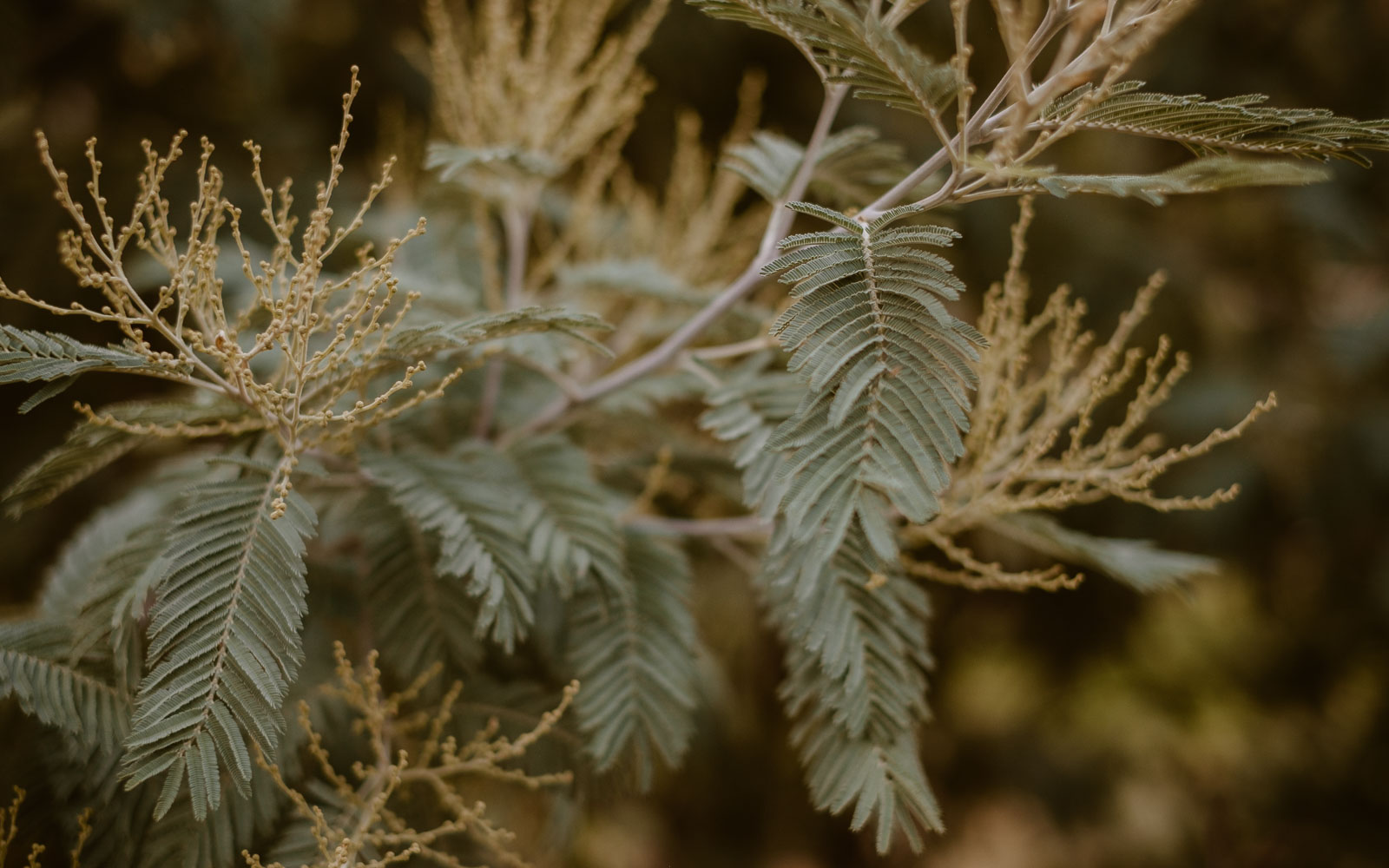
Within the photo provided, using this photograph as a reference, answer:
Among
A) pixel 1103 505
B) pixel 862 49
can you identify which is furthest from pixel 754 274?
pixel 1103 505

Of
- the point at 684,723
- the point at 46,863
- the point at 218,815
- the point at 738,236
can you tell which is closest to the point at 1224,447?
the point at 738,236

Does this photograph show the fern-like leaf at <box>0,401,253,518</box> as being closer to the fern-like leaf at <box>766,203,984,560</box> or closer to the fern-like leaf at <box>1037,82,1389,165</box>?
the fern-like leaf at <box>766,203,984,560</box>

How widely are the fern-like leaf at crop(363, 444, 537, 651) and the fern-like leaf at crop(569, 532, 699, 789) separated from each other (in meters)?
0.13

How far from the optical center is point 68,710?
943 millimetres

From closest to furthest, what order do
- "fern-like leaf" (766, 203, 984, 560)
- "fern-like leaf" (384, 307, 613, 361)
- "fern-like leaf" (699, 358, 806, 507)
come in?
"fern-like leaf" (766, 203, 984, 560)
"fern-like leaf" (384, 307, 613, 361)
"fern-like leaf" (699, 358, 806, 507)

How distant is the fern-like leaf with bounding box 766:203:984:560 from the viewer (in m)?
0.79

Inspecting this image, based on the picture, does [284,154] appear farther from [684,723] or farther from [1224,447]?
[1224,447]

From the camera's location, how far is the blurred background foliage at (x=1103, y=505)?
2.33 m

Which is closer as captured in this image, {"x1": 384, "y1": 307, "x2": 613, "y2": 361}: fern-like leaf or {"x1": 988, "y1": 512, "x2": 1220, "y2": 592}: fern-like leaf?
{"x1": 384, "y1": 307, "x2": 613, "y2": 361}: fern-like leaf

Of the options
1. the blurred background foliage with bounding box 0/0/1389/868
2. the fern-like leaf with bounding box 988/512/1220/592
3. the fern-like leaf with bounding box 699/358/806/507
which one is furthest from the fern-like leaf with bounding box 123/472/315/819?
the blurred background foliage with bounding box 0/0/1389/868

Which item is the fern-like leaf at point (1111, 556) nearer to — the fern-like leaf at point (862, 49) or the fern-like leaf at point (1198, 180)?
the fern-like leaf at point (1198, 180)

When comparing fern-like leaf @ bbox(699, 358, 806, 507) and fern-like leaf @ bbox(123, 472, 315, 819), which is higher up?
fern-like leaf @ bbox(699, 358, 806, 507)

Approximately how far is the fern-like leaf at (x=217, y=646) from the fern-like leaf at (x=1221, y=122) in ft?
3.12

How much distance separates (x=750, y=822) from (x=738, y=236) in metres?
2.56
